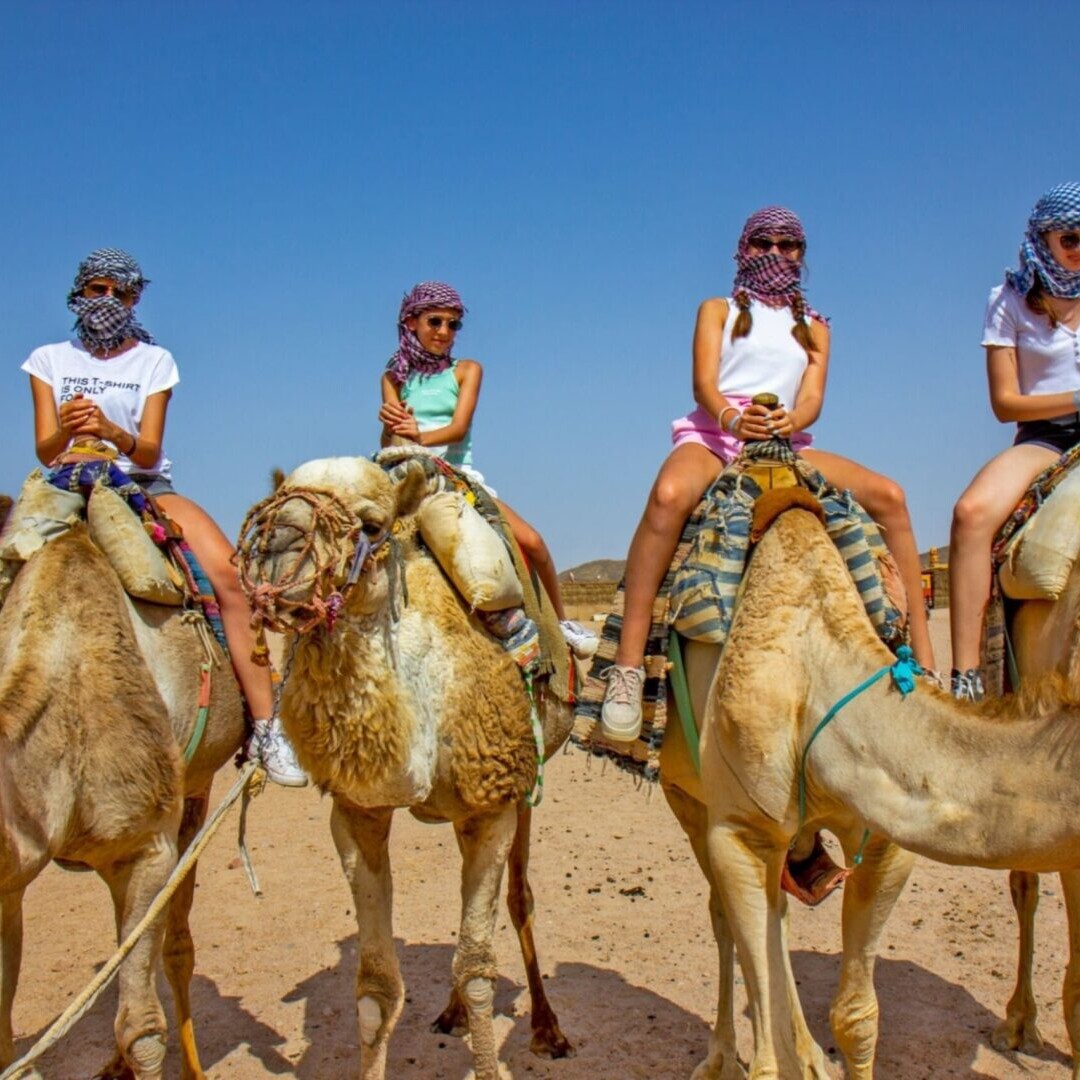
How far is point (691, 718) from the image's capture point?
456 centimetres

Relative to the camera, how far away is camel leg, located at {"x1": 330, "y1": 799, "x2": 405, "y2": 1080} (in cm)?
456

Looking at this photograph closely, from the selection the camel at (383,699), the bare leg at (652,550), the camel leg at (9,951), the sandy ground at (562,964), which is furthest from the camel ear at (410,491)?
the sandy ground at (562,964)

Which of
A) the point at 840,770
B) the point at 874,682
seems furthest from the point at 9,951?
the point at 874,682

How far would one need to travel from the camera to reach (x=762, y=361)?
518 centimetres

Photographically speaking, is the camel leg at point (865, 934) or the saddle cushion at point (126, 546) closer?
the camel leg at point (865, 934)

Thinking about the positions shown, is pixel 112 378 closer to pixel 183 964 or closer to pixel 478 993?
pixel 183 964

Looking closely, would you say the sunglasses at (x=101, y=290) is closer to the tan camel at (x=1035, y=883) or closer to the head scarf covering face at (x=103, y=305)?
the head scarf covering face at (x=103, y=305)

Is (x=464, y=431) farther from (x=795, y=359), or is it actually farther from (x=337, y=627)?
(x=337, y=627)

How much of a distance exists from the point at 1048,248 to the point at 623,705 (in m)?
2.43

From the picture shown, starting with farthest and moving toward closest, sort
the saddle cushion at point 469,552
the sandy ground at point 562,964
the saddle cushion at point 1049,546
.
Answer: the sandy ground at point 562,964 → the saddle cushion at point 469,552 → the saddle cushion at point 1049,546

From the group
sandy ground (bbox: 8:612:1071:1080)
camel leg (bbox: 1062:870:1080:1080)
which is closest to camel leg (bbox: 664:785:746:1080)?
sandy ground (bbox: 8:612:1071:1080)

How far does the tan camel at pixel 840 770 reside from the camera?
3.06 m

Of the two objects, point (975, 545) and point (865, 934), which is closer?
point (865, 934)

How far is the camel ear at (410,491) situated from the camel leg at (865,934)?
1.91m
